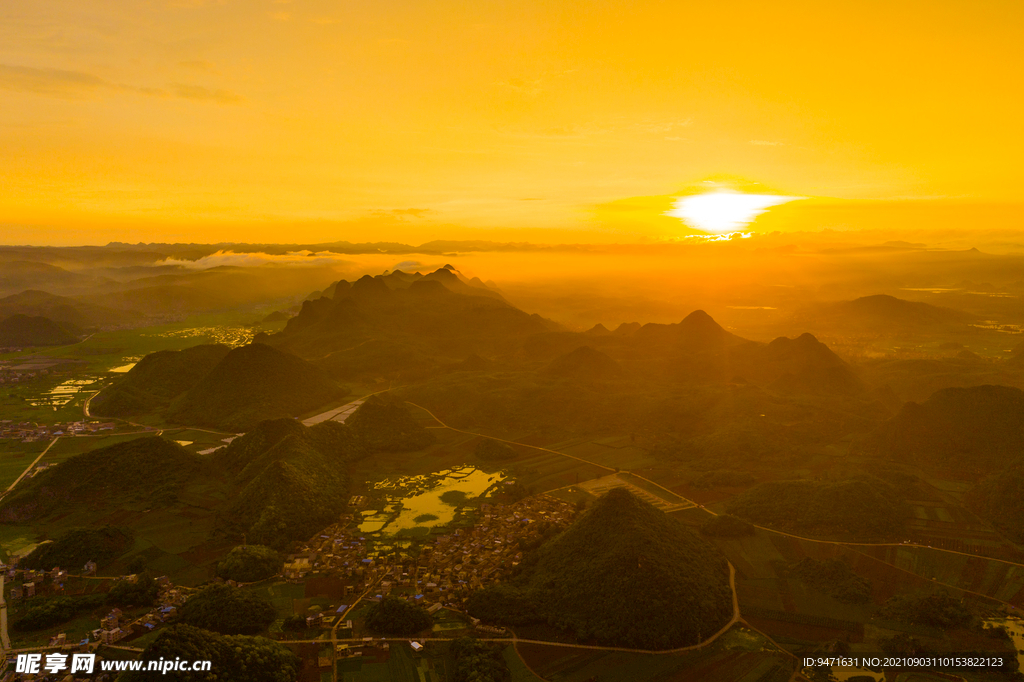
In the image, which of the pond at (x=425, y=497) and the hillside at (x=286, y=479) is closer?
the hillside at (x=286, y=479)

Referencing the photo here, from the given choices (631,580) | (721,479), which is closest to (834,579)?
(631,580)

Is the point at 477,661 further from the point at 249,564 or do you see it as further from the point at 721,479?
the point at 721,479

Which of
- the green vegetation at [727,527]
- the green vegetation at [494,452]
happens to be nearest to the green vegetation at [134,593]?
the green vegetation at [494,452]

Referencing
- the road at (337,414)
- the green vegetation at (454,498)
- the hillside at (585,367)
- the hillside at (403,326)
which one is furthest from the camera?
the hillside at (403,326)

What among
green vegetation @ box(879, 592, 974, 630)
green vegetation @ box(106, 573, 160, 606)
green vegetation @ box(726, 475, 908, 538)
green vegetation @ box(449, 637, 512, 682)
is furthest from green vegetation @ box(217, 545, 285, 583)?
green vegetation @ box(879, 592, 974, 630)

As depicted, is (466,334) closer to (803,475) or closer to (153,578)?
(803,475)

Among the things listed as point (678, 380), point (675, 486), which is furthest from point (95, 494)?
point (678, 380)

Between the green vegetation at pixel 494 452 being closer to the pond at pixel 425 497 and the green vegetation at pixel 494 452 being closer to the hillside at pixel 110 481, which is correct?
the pond at pixel 425 497
